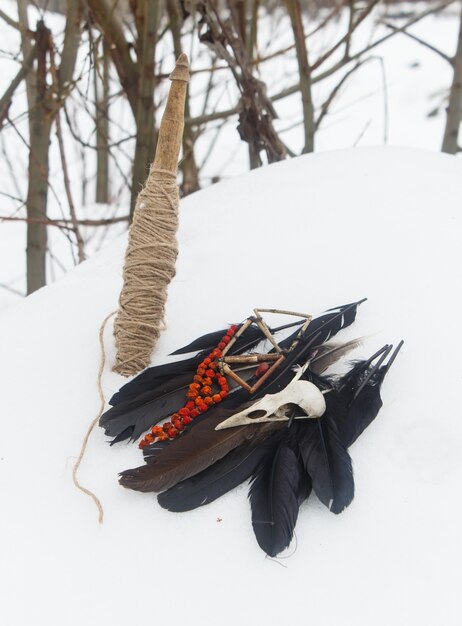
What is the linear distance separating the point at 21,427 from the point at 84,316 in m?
0.29

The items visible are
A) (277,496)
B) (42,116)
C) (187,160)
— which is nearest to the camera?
(277,496)

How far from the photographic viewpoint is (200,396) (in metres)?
1.11

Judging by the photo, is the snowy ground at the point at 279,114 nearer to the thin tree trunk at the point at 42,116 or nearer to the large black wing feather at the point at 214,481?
the thin tree trunk at the point at 42,116

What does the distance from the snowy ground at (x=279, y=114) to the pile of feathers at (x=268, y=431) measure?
2.53 m

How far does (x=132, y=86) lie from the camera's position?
231 cm

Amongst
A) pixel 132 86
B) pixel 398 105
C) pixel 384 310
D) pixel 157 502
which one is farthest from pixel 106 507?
pixel 398 105

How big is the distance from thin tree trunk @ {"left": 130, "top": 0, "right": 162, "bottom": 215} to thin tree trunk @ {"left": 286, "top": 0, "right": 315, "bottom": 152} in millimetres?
411

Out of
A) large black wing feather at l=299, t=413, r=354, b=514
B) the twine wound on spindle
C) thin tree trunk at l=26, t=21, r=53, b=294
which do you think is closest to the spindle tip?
the twine wound on spindle

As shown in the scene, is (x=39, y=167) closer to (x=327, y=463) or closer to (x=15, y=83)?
(x=15, y=83)

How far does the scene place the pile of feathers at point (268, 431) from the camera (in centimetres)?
94

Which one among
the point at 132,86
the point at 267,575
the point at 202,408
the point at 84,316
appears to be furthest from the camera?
the point at 132,86

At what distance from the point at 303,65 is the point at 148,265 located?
1271mm

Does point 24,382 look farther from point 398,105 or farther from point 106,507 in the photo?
point 398,105

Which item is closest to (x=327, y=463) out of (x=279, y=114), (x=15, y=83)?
(x=15, y=83)
